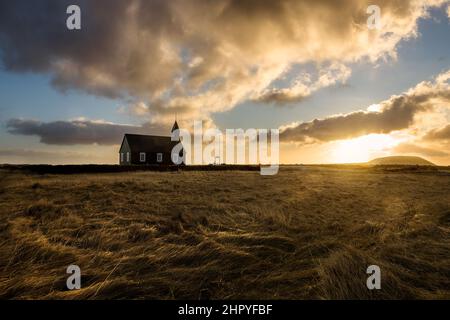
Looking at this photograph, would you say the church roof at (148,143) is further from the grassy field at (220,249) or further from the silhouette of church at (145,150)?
the grassy field at (220,249)

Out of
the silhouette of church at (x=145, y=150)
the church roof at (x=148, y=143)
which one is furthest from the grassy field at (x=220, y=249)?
the church roof at (x=148, y=143)

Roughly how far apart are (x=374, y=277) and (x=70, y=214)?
7.92m

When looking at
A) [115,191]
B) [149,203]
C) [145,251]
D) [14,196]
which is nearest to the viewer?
[145,251]

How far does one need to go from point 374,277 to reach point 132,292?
3.64 metres

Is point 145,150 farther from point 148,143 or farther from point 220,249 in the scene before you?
point 220,249

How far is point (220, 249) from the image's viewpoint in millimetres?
5336

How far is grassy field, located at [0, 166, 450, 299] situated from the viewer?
12.8 feet

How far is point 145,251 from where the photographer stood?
5.38 metres

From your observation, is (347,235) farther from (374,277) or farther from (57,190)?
(57,190)

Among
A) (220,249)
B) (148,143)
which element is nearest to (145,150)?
(148,143)
